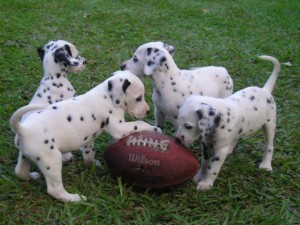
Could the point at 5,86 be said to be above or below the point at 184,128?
below

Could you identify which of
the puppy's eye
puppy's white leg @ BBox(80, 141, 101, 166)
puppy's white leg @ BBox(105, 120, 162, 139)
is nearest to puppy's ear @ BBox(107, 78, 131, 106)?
puppy's white leg @ BBox(105, 120, 162, 139)

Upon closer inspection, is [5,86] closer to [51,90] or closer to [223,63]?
[51,90]

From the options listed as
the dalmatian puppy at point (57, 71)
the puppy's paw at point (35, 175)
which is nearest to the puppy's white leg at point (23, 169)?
the puppy's paw at point (35, 175)

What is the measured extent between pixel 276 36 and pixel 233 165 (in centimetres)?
635

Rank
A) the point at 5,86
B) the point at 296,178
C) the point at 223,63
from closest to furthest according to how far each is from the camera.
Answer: the point at 296,178
the point at 5,86
the point at 223,63

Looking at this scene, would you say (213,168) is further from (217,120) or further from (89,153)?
(89,153)

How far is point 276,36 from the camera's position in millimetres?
10258

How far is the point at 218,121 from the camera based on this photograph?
13.4 ft

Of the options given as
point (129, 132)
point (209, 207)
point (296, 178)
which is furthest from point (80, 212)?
point (296, 178)

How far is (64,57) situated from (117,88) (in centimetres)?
→ 111

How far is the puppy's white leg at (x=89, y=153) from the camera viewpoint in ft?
15.0

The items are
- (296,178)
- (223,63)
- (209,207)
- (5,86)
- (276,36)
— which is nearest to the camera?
(209,207)

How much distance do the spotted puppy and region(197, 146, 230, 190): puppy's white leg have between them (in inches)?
33.7

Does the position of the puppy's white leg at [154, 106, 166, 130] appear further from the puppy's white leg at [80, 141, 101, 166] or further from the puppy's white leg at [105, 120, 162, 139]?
the puppy's white leg at [80, 141, 101, 166]
